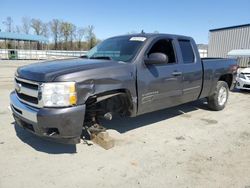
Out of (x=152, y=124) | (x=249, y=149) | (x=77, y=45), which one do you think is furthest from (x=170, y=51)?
(x=77, y=45)

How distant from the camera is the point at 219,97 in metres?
7.15

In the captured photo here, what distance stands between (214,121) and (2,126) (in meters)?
4.74

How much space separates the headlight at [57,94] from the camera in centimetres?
360

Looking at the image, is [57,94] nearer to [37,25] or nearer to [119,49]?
[119,49]

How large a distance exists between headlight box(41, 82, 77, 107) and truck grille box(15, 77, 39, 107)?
0.62 feet

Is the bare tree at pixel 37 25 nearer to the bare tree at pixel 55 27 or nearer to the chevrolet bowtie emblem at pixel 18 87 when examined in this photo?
the bare tree at pixel 55 27

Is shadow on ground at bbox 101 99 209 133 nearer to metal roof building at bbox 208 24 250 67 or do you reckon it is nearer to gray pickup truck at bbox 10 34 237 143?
gray pickup truck at bbox 10 34 237 143

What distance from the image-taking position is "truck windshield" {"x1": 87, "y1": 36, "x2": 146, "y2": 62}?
481cm

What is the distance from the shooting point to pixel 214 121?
6129 millimetres

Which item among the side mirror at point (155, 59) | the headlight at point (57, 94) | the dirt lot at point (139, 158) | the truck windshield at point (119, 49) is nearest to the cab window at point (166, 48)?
the truck windshield at point (119, 49)

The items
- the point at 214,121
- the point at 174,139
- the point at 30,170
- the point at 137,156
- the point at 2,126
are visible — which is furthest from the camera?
the point at 214,121

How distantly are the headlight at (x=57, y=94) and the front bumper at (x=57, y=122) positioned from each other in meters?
0.09

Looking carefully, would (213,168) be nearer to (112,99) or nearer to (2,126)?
(112,99)

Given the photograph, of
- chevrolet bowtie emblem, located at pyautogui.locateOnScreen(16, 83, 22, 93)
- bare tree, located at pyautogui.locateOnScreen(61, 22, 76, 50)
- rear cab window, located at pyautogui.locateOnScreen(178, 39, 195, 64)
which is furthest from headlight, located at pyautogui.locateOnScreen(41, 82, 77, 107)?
bare tree, located at pyautogui.locateOnScreen(61, 22, 76, 50)
